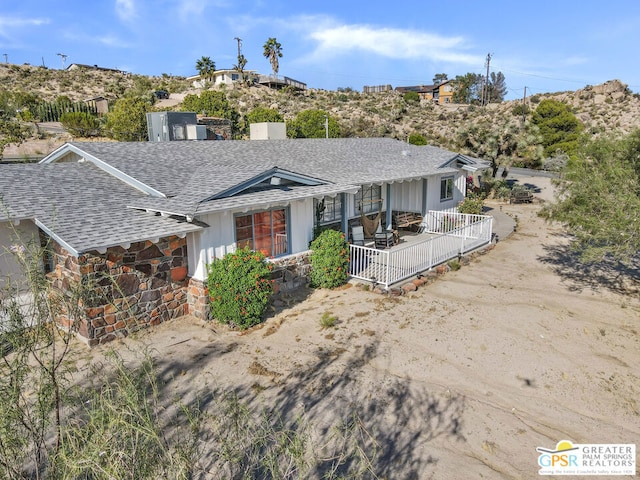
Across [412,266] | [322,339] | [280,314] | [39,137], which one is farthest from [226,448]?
[39,137]

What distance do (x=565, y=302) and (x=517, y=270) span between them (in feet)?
9.66

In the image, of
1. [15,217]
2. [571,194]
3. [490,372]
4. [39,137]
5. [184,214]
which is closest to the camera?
[490,372]

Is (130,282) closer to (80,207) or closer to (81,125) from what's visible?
(80,207)

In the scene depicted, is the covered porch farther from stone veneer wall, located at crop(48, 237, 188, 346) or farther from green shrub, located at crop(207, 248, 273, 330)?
stone veneer wall, located at crop(48, 237, 188, 346)

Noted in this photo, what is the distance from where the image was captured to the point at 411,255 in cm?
1382

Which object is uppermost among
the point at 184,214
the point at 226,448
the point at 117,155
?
the point at 117,155

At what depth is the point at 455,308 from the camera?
11.6 metres

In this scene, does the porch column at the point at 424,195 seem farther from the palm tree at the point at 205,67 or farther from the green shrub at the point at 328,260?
the palm tree at the point at 205,67

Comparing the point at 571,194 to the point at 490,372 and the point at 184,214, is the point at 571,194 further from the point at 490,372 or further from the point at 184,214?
the point at 184,214

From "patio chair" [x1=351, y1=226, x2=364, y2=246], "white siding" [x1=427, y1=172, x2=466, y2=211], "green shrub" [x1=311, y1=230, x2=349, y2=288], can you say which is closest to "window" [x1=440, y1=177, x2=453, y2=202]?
"white siding" [x1=427, y1=172, x2=466, y2=211]

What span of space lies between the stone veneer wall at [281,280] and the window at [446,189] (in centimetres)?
986
